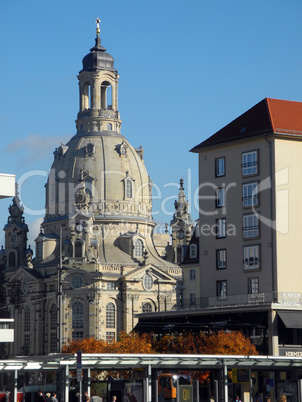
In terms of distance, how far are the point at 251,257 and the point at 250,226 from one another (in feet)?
8.06

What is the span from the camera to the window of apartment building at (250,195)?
8481cm

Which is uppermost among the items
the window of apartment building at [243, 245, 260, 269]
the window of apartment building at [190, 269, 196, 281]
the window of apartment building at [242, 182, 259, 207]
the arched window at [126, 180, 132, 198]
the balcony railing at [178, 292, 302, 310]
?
the arched window at [126, 180, 132, 198]

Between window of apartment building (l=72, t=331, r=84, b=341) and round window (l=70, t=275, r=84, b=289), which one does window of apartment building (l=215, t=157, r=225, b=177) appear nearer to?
window of apartment building (l=72, t=331, r=84, b=341)

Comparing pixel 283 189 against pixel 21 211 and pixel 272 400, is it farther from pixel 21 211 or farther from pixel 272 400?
pixel 21 211

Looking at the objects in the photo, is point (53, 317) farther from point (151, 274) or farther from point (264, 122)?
point (264, 122)

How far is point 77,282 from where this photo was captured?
513ft

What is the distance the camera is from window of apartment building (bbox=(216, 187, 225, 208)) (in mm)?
87688

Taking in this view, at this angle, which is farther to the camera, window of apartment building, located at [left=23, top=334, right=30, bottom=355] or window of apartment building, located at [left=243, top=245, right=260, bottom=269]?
window of apartment building, located at [left=23, top=334, right=30, bottom=355]

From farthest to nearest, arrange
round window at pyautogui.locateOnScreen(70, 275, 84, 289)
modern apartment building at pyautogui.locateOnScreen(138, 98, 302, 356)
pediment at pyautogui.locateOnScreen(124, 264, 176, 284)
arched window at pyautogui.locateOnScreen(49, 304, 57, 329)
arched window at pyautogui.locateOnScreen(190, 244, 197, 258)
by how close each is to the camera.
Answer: pediment at pyautogui.locateOnScreen(124, 264, 176, 284)
arched window at pyautogui.locateOnScreen(49, 304, 57, 329)
round window at pyautogui.locateOnScreen(70, 275, 84, 289)
arched window at pyautogui.locateOnScreen(190, 244, 197, 258)
modern apartment building at pyautogui.locateOnScreen(138, 98, 302, 356)

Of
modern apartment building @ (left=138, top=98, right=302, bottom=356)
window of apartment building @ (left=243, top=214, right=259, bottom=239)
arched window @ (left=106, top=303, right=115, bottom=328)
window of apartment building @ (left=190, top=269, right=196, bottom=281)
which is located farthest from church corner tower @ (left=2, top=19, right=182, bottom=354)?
window of apartment building @ (left=243, top=214, right=259, bottom=239)

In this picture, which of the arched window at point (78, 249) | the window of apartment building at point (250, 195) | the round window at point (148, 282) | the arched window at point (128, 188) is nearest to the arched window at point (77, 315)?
the arched window at point (78, 249)

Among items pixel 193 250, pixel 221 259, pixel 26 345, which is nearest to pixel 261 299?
pixel 221 259

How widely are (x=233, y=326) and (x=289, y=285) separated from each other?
17.1 ft

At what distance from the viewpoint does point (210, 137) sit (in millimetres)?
89812
